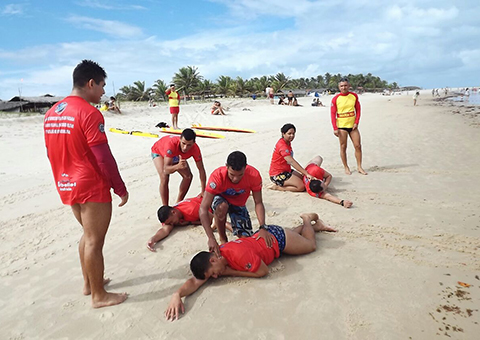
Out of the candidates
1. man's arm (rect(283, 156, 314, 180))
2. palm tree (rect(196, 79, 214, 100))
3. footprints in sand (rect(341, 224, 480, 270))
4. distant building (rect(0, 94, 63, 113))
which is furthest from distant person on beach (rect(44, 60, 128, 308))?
palm tree (rect(196, 79, 214, 100))

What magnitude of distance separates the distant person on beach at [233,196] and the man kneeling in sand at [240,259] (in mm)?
96

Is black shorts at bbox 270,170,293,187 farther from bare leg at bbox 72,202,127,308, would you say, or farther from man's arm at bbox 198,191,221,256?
bare leg at bbox 72,202,127,308

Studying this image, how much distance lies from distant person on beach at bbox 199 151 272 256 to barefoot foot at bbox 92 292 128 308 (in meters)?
0.89

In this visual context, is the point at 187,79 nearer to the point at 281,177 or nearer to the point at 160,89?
the point at 160,89

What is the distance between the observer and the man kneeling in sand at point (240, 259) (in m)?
2.72

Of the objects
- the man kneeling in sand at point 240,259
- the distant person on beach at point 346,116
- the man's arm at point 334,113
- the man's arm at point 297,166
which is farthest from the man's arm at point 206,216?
the man's arm at point 334,113

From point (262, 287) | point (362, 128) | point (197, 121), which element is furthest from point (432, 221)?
point (197, 121)

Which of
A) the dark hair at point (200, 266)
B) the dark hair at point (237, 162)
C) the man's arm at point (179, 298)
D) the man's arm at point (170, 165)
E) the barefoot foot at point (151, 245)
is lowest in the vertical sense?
the barefoot foot at point (151, 245)

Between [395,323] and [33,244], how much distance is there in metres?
4.08

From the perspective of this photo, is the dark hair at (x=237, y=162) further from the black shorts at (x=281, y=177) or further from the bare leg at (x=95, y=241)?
the black shorts at (x=281, y=177)

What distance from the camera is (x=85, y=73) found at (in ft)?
8.07

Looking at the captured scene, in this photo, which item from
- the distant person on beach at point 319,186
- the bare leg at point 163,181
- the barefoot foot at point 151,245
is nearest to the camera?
the barefoot foot at point 151,245

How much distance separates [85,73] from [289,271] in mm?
2528

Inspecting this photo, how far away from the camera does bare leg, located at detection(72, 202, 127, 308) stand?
8.07 feet
